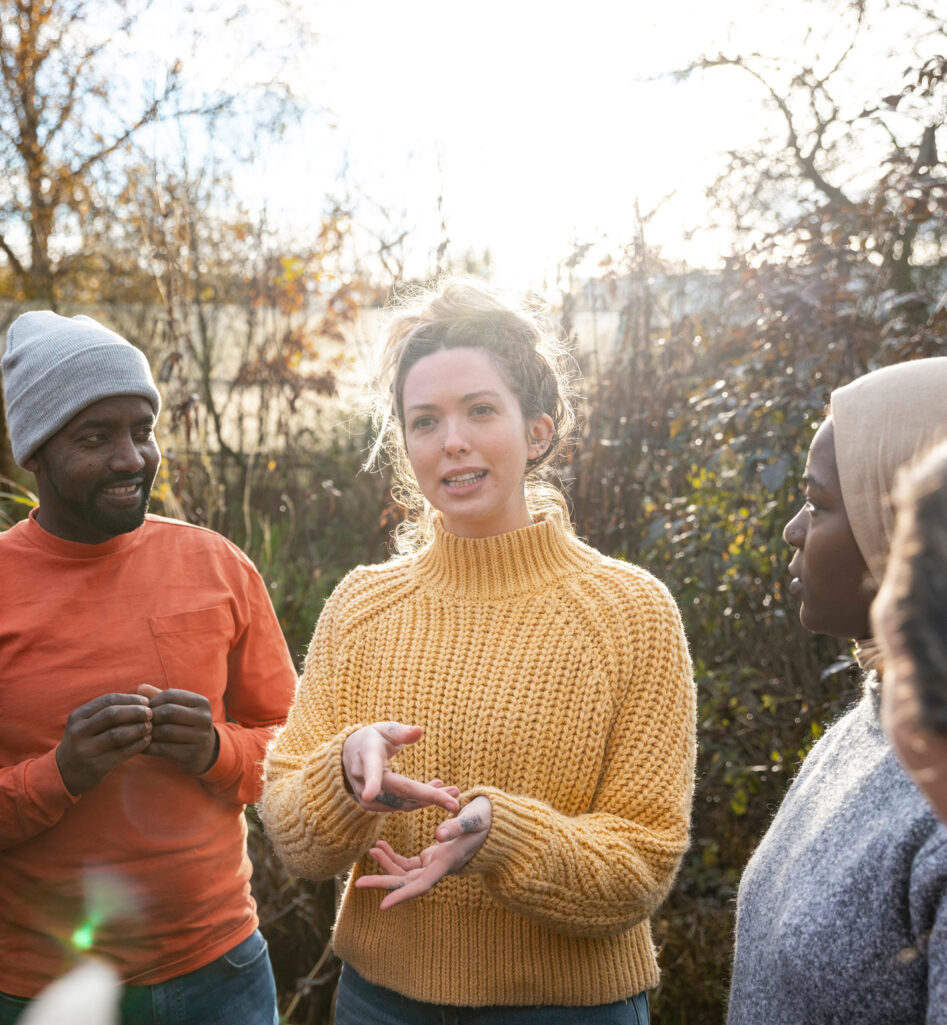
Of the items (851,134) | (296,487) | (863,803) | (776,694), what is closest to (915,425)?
(863,803)

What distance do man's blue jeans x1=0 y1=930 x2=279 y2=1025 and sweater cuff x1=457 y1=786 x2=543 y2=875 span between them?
829mm

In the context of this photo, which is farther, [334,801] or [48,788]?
[48,788]

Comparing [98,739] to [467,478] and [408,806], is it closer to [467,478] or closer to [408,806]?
[408,806]

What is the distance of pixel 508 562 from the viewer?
6.18ft

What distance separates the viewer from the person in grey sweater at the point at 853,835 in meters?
1.13

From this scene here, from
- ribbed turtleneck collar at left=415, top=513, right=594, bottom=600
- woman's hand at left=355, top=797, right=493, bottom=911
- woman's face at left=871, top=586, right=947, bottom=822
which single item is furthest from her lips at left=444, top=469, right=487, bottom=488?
woman's face at left=871, top=586, right=947, bottom=822

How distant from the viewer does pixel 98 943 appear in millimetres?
1938

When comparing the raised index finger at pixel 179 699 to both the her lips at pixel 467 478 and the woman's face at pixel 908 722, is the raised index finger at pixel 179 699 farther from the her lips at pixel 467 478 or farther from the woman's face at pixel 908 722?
the woman's face at pixel 908 722

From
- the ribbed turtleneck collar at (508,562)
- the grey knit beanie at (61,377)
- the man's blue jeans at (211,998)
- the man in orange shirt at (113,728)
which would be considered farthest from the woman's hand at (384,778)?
the grey knit beanie at (61,377)

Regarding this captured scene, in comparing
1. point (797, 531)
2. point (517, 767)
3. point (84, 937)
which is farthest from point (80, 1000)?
point (797, 531)

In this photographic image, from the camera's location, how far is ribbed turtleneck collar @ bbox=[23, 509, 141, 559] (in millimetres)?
2059

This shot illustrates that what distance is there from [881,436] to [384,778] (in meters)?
Answer: 0.92

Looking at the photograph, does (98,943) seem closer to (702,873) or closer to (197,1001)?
(197,1001)

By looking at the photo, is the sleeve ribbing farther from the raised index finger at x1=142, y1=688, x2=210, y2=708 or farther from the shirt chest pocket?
the shirt chest pocket
